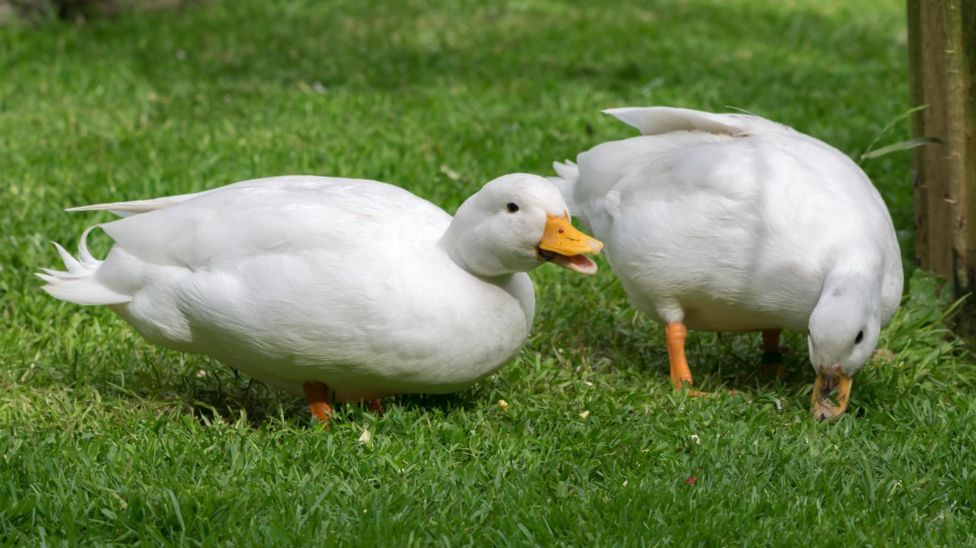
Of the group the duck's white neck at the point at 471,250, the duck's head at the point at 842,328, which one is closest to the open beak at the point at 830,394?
the duck's head at the point at 842,328

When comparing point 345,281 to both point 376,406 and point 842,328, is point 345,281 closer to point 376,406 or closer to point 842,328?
point 376,406

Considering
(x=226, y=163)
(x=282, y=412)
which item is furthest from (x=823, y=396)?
(x=226, y=163)

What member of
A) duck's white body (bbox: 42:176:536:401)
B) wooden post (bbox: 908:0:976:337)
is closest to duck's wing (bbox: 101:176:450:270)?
duck's white body (bbox: 42:176:536:401)

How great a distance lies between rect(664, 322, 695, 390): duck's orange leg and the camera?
443 centimetres

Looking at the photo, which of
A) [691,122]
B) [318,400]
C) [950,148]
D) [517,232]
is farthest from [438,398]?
[950,148]

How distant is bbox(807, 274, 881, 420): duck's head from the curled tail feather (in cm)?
207

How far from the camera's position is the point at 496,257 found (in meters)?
3.74

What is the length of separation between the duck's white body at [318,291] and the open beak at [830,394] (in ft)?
3.00

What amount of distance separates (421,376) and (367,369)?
15cm

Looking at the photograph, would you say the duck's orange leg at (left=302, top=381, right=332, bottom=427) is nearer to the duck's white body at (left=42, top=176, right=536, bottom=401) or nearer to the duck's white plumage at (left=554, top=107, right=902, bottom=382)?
the duck's white body at (left=42, top=176, right=536, bottom=401)

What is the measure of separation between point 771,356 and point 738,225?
0.73 metres

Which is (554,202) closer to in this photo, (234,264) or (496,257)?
(496,257)

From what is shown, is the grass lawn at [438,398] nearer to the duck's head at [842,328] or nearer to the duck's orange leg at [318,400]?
the duck's orange leg at [318,400]

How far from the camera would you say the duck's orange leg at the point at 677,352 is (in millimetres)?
4430
